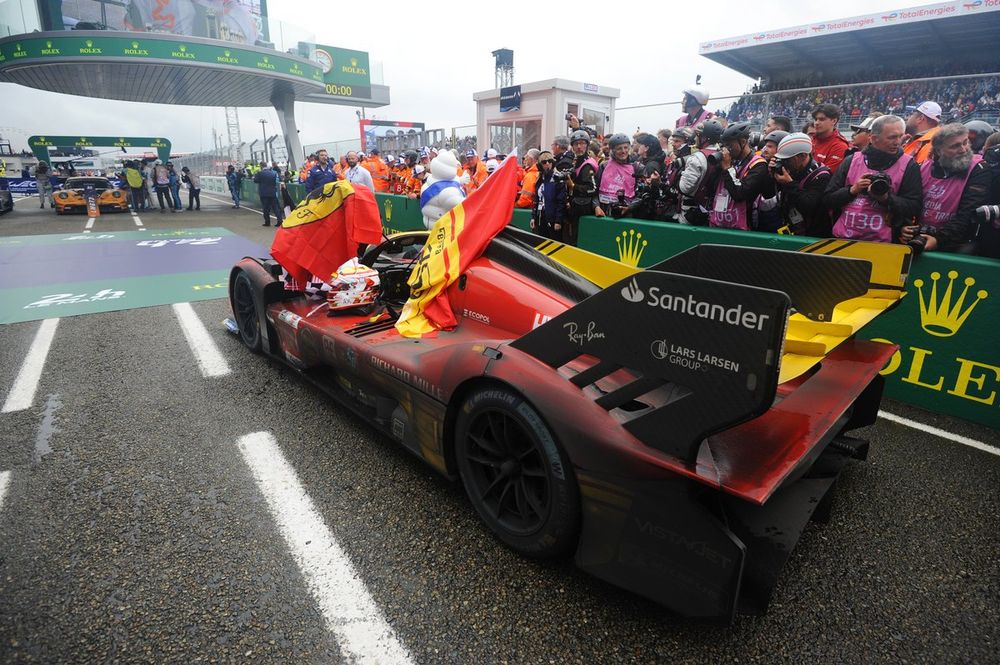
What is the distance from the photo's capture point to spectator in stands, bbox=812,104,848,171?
464cm

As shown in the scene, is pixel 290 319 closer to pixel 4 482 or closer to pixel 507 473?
pixel 4 482

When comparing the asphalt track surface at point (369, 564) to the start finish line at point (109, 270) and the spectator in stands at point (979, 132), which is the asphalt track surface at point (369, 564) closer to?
the start finish line at point (109, 270)

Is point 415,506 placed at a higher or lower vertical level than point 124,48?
lower

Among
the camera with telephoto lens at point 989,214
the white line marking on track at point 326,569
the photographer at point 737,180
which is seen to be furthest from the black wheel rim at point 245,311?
the camera with telephoto lens at point 989,214

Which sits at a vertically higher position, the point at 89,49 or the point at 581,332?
the point at 89,49

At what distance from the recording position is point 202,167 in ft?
145

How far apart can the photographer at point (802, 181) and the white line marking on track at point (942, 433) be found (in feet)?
5.18

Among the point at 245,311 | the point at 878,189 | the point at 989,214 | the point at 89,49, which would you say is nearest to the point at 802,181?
the point at 878,189

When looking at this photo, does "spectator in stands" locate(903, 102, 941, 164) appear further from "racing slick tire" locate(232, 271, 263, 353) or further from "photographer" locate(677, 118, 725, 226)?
"racing slick tire" locate(232, 271, 263, 353)

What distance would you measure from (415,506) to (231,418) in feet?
5.14

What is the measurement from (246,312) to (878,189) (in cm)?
488

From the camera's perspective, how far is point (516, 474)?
2.03 meters

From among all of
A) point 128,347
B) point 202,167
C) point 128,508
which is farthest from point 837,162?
point 202,167

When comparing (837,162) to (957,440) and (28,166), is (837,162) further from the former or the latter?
(28,166)
